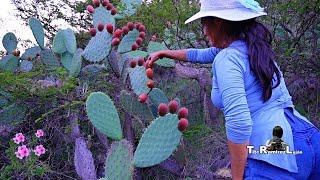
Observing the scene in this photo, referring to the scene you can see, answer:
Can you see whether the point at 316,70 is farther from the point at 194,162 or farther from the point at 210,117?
the point at 194,162

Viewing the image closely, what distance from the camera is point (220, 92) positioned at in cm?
158

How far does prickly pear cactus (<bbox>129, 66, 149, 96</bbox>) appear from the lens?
8.96 feet

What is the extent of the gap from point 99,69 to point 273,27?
1.37 meters

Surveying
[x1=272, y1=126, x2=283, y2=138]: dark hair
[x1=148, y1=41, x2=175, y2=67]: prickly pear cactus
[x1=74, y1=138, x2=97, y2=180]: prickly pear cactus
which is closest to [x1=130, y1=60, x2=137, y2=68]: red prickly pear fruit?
[x1=148, y1=41, x2=175, y2=67]: prickly pear cactus

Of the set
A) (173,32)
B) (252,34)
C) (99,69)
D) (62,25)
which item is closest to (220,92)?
(252,34)

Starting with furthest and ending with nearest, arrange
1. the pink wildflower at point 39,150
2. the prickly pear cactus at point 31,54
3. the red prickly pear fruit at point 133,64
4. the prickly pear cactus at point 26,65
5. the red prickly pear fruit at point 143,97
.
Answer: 1. the prickly pear cactus at point 31,54
2. the prickly pear cactus at point 26,65
3. the pink wildflower at point 39,150
4. the red prickly pear fruit at point 133,64
5. the red prickly pear fruit at point 143,97

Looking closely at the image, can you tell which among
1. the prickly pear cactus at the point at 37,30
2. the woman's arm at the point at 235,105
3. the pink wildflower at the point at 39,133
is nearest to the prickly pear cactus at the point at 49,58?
the prickly pear cactus at the point at 37,30

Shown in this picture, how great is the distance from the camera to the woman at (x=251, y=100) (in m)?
1.55

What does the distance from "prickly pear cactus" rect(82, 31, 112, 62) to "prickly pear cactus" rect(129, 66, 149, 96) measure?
1.35 ft

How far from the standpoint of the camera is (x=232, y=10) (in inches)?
64.9

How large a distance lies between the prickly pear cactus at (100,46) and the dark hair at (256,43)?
59.0 inches

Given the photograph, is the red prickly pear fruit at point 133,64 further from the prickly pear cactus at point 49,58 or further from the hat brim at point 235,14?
the hat brim at point 235,14

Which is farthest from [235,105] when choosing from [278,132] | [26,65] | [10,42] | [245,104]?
[10,42]

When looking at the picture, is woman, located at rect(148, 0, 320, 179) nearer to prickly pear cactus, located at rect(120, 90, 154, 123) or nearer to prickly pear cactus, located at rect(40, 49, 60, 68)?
prickly pear cactus, located at rect(120, 90, 154, 123)
